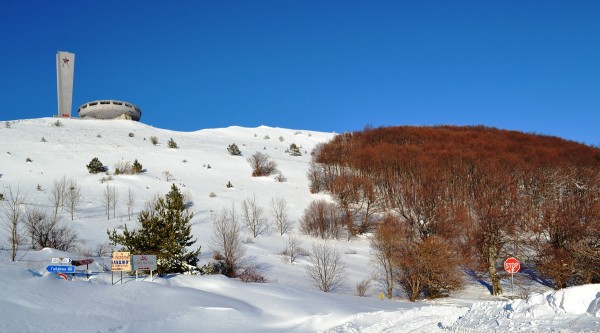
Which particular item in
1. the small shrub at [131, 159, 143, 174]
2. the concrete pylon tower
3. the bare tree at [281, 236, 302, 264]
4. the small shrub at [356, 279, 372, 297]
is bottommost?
the small shrub at [356, 279, 372, 297]

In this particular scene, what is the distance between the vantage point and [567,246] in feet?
86.3

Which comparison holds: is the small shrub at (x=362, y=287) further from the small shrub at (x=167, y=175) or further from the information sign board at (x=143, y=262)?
the small shrub at (x=167, y=175)

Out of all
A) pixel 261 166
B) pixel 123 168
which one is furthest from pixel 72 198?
pixel 261 166

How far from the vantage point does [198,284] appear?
17953 millimetres

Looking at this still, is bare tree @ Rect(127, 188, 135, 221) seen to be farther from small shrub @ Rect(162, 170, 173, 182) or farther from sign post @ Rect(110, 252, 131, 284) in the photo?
sign post @ Rect(110, 252, 131, 284)

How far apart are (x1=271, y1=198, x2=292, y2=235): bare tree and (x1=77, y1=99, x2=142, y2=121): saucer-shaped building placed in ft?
173

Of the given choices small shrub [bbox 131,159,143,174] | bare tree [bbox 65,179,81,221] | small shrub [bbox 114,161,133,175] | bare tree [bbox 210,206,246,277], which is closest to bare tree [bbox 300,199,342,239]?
bare tree [bbox 210,206,246,277]

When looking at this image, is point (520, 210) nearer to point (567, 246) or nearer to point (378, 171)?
point (567, 246)

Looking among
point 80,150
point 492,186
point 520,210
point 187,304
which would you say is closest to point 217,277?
point 187,304

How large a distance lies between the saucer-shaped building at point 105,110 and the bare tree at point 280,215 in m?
52.8

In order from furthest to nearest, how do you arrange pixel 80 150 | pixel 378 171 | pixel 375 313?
pixel 80 150
pixel 378 171
pixel 375 313

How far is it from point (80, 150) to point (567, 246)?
50.6m

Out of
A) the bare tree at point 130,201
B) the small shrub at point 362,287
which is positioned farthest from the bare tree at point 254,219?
the small shrub at point 362,287

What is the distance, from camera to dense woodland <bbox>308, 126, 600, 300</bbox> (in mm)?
25125
